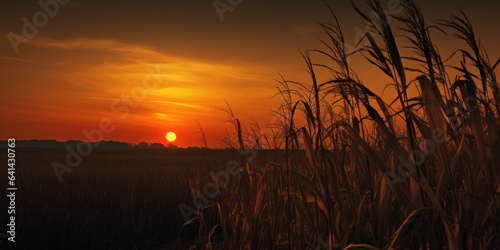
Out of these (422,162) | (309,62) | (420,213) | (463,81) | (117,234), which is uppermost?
(309,62)

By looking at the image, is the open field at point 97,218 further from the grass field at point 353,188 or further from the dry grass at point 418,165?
the dry grass at point 418,165

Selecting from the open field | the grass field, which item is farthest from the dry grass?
the open field

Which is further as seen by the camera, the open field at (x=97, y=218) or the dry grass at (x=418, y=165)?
the open field at (x=97, y=218)

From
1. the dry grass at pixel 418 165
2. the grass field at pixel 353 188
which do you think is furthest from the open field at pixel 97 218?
the dry grass at pixel 418 165

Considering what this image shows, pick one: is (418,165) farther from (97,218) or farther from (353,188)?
(97,218)

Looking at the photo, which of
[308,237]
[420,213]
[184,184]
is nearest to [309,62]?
[420,213]

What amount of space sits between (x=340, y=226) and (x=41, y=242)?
12.7 ft

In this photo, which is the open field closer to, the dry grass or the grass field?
the grass field

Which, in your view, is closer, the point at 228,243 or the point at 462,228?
the point at 462,228

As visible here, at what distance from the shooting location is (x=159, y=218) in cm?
516

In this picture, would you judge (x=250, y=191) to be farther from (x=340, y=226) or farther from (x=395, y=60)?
(x=395, y=60)

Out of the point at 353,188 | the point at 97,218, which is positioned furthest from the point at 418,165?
the point at 97,218

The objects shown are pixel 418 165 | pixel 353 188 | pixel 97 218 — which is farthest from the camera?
pixel 97 218

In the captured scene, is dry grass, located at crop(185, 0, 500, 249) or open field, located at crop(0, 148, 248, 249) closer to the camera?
dry grass, located at crop(185, 0, 500, 249)
